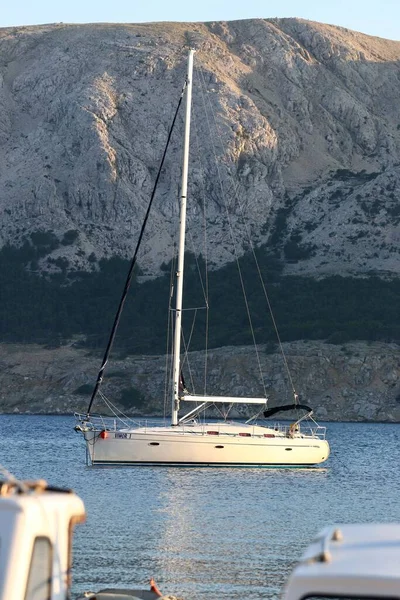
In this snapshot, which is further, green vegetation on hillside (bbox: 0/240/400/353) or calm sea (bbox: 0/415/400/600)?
green vegetation on hillside (bbox: 0/240/400/353)

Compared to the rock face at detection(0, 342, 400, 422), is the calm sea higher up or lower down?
higher up

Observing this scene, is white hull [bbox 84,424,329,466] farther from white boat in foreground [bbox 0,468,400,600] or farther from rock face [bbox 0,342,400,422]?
rock face [bbox 0,342,400,422]

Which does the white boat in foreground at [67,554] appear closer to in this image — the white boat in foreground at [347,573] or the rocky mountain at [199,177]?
the white boat in foreground at [347,573]

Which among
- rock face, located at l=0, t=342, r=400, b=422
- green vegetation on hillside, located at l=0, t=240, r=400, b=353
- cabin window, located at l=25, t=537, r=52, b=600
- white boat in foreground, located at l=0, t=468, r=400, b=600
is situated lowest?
rock face, located at l=0, t=342, r=400, b=422

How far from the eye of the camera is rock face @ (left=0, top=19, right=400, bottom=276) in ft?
472

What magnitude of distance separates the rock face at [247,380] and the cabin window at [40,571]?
4145 inches

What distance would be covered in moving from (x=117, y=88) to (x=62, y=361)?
1783 inches

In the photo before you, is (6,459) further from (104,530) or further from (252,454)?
(104,530)

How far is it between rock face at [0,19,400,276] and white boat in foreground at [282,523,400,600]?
443 feet

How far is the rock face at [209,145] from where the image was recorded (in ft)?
472

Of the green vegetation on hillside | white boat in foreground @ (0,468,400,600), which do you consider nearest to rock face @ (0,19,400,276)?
the green vegetation on hillside

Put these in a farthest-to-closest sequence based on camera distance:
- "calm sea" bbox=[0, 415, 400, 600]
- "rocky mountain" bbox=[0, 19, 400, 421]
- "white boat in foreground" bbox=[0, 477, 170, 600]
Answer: "rocky mountain" bbox=[0, 19, 400, 421] < "calm sea" bbox=[0, 415, 400, 600] < "white boat in foreground" bbox=[0, 477, 170, 600]

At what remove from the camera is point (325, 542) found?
283 inches

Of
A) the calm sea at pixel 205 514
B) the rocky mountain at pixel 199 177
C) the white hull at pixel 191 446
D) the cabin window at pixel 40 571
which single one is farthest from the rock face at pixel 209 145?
the cabin window at pixel 40 571
